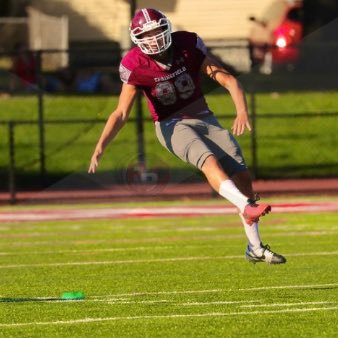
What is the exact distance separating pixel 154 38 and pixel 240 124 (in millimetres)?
999

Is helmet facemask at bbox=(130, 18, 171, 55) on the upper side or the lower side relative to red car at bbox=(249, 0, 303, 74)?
upper

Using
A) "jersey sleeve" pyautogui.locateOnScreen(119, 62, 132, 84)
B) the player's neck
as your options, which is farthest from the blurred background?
the player's neck

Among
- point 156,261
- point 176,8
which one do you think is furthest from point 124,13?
point 156,261

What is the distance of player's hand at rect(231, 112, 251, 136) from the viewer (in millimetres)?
10773

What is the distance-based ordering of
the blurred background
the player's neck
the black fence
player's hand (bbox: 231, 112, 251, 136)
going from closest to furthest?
player's hand (bbox: 231, 112, 251, 136) < the player's neck < the black fence < the blurred background

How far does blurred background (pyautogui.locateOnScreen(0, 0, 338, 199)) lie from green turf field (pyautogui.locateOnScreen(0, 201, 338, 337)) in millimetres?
5422

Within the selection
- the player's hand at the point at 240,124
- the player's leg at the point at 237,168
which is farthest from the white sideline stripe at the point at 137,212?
the player's hand at the point at 240,124

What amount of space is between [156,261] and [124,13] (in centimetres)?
2232

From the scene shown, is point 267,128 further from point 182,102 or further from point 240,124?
point 240,124

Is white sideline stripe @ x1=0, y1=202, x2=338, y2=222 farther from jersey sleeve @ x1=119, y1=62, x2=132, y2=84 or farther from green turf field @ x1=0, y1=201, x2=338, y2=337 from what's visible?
jersey sleeve @ x1=119, y1=62, x2=132, y2=84

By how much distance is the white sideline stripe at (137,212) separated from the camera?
61.1ft

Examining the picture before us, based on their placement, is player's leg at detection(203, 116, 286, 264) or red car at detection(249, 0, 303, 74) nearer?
player's leg at detection(203, 116, 286, 264)

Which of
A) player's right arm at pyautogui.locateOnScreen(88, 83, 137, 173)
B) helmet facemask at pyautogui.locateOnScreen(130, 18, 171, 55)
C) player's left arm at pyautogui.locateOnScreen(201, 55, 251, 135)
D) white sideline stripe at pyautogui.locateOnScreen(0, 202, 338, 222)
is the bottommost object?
white sideline stripe at pyautogui.locateOnScreen(0, 202, 338, 222)

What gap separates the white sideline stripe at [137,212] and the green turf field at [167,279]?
0.81 metres
